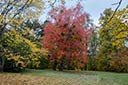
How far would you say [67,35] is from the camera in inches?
1292

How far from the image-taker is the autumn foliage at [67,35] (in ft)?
107

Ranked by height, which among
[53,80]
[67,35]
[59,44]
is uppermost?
[67,35]

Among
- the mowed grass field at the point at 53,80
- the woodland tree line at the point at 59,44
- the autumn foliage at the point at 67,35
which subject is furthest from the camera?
the autumn foliage at the point at 67,35

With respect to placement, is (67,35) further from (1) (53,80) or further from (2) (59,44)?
(1) (53,80)

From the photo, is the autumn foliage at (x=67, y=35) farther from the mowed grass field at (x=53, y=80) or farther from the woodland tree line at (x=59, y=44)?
the mowed grass field at (x=53, y=80)

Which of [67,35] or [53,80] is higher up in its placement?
[67,35]

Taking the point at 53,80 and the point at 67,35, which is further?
the point at 67,35

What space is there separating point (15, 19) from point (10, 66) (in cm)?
1465

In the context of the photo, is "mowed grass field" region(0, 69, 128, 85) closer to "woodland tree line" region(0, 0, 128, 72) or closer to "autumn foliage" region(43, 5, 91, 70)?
→ "woodland tree line" region(0, 0, 128, 72)

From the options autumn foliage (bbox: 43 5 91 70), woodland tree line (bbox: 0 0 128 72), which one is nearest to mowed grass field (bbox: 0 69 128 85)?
woodland tree line (bbox: 0 0 128 72)

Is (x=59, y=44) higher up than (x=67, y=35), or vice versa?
(x=67, y=35)

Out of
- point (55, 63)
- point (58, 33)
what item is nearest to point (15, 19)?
point (58, 33)

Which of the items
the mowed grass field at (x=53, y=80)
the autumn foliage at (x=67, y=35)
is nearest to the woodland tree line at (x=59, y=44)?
the autumn foliage at (x=67, y=35)

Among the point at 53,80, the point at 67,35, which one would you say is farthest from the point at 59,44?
the point at 53,80
